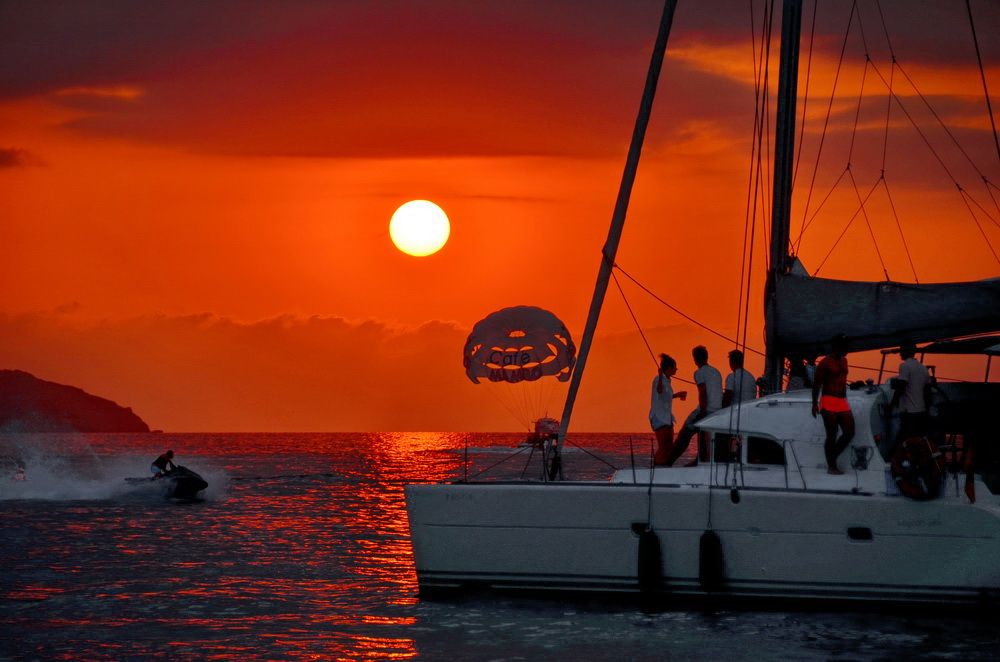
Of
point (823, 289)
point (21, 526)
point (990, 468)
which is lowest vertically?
point (21, 526)

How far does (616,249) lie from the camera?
50.1 feet

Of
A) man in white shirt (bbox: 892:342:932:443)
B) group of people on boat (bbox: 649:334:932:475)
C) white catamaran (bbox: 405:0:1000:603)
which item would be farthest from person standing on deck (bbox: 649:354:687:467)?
man in white shirt (bbox: 892:342:932:443)

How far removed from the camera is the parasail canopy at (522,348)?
58.5ft

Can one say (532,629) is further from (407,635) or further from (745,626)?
(745,626)

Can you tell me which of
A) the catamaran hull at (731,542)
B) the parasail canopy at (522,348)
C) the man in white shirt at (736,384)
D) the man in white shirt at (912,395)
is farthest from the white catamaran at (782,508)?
the parasail canopy at (522,348)

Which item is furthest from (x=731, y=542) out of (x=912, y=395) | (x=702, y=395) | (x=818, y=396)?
(x=912, y=395)

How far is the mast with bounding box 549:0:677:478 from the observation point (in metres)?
14.6

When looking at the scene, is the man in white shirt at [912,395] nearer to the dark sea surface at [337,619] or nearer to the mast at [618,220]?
the dark sea surface at [337,619]

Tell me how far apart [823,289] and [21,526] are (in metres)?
23.7

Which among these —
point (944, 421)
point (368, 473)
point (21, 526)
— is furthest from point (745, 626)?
point (368, 473)

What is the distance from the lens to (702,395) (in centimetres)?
1562

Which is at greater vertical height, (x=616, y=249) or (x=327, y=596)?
(x=616, y=249)

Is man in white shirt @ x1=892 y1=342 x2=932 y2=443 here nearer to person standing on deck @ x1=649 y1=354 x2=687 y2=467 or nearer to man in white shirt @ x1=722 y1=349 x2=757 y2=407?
man in white shirt @ x1=722 y1=349 x2=757 y2=407

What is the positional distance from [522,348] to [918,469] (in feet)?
22.5
